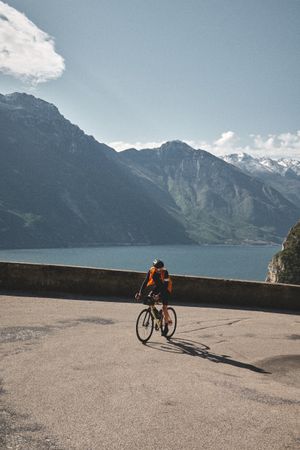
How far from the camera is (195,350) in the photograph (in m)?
9.71

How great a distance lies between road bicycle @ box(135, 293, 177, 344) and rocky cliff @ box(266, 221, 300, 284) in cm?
7955

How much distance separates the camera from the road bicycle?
10.1 meters

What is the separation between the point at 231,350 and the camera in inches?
392

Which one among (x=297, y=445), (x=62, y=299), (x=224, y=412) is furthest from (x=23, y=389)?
(x=62, y=299)

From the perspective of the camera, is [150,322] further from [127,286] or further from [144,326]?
[127,286]

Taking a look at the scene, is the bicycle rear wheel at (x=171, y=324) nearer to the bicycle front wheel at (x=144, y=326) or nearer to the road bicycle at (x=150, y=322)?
the road bicycle at (x=150, y=322)

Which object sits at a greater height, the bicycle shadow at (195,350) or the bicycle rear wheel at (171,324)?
the bicycle rear wheel at (171,324)

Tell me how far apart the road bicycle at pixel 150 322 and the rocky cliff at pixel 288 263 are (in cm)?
7955

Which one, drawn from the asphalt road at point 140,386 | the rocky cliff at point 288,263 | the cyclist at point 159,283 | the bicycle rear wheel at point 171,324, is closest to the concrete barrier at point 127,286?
the asphalt road at point 140,386

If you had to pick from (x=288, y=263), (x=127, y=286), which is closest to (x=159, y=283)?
(x=127, y=286)

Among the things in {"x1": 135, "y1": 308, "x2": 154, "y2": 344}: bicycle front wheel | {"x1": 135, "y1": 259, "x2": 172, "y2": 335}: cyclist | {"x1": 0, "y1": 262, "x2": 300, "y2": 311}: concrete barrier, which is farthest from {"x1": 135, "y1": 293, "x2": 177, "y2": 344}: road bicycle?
{"x1": 0, "y1": 262, "x2": 300, "y2": 311}: concrete barrier

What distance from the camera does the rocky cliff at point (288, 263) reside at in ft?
287

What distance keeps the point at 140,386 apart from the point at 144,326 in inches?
132

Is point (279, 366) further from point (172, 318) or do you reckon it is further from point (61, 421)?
point (61, 421)
